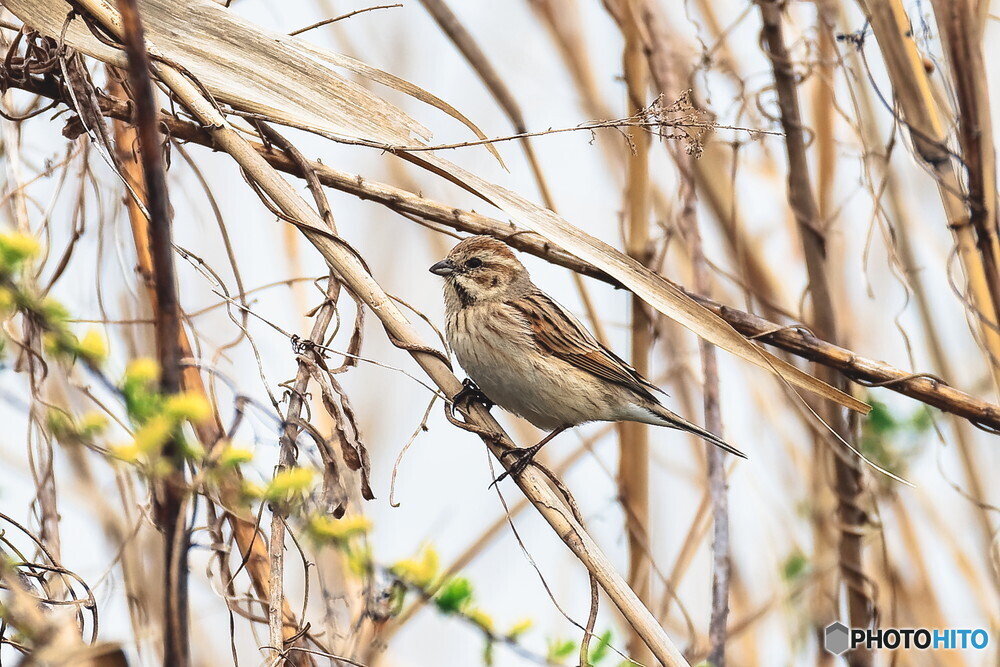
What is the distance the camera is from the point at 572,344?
3.47m

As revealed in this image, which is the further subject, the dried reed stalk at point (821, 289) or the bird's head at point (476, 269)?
the bird's head at point (476, 269)

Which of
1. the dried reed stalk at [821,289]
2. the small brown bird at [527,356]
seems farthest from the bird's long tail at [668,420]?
the dried reed stalk at [821,289]

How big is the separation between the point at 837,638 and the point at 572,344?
1.46m

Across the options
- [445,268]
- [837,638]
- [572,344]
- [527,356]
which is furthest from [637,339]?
[837,638]

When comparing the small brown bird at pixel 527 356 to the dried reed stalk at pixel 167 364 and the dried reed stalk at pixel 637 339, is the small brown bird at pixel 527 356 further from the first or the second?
the dried reed stalk at pixel 167 364

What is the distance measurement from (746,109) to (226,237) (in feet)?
6.46

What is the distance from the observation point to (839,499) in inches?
136

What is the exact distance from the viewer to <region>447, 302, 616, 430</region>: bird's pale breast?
10.5 feet

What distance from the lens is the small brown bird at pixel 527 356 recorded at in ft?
10.6

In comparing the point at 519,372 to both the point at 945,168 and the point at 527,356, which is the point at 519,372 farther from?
the point at 945,168

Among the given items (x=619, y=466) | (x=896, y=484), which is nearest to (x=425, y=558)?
(x=619, y=466)

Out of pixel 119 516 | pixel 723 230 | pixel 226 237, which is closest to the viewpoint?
pixel 226 237

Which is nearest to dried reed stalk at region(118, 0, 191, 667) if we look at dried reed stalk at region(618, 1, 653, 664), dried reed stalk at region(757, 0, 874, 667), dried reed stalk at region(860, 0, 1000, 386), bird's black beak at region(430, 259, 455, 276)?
dried reed stalk at region(860, 0, 1000, 386)

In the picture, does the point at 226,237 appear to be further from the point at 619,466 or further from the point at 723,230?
the point at 723,230
